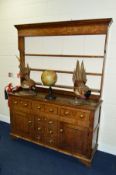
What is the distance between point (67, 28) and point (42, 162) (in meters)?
1.97

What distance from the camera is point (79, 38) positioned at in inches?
91.5

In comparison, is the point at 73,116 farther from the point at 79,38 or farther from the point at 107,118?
the point at 79,38

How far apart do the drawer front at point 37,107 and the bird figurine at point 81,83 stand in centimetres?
57

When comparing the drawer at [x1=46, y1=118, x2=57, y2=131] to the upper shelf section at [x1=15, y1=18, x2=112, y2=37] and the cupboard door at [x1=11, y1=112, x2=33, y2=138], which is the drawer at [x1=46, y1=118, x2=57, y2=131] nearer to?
the cupboard door at [x1=11, y1=112, x2=33, y2=138]

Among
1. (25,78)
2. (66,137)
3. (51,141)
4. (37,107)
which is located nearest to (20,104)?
(37,107)

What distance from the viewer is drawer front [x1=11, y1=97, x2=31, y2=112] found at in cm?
245

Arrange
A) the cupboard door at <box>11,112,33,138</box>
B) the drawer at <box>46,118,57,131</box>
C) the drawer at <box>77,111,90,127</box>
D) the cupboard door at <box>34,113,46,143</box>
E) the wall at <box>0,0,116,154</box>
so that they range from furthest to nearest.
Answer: the cupboard door at <box>11,112,33,138</box> → the cupboard door at <box>34,113,46,143</box> → the drawer at <box>46,118,57,131</box> → the wall at <box>0,0,116,154</box> → the drawer at <box>77,111,90,127</box>

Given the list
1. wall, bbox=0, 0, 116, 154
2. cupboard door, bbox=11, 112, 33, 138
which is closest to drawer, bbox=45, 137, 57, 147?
cupboard door, bbox=11, 112, 33, 138

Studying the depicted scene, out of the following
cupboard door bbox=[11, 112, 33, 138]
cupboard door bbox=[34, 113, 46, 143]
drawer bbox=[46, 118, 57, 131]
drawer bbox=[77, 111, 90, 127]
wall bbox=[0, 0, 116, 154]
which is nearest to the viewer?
drawer bbox=[77, 111, 90, 127]

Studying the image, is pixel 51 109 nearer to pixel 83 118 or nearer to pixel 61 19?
pixel 83 118

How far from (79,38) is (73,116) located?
116cm

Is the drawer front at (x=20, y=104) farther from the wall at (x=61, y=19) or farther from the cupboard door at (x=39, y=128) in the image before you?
the wall at (x=61, y=19)

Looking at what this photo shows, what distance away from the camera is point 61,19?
7.86 feet

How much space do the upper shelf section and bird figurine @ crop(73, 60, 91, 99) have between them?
0.48 meters
